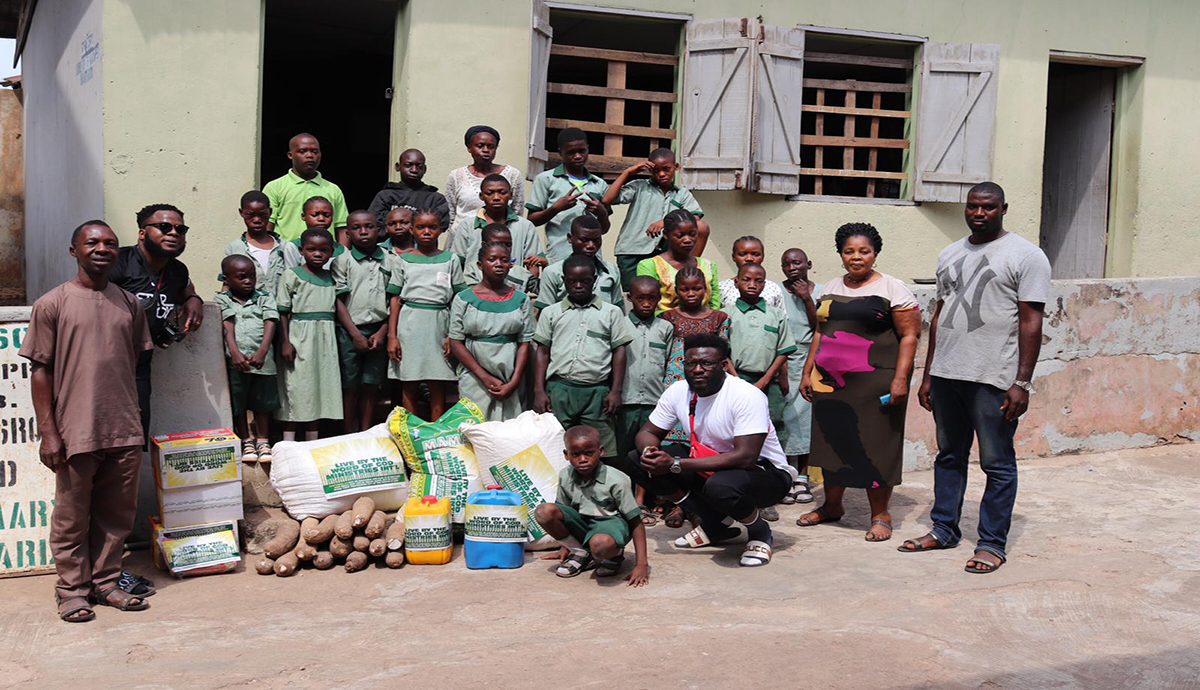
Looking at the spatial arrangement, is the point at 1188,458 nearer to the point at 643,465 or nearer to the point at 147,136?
the point at 643,465

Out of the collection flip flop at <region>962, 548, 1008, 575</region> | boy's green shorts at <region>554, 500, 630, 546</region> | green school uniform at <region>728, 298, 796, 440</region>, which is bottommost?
flip flop at <region>962, 548, 1008, 575</region>

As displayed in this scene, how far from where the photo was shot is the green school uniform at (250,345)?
590 centimetres

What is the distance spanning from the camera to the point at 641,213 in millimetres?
7199

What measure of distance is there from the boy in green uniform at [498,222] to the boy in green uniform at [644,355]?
822 millimetres

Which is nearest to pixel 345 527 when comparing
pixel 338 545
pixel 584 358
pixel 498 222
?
pixel 338 545

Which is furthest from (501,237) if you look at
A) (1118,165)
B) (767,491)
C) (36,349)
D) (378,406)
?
(1118,165)

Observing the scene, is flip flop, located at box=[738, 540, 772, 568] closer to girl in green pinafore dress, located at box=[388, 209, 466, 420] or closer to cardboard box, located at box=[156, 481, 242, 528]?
girl in green pinafore dress, located at box=[388, 209, 466, 420]

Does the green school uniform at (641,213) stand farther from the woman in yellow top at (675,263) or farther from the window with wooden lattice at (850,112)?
the window with wooden lattice at (850,112)

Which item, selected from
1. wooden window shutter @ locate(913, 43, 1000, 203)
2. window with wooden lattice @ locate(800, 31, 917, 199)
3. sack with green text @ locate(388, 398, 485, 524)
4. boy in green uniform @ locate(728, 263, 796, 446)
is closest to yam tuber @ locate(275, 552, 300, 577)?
sack with green text @ locate(388, 398, 485, 524)

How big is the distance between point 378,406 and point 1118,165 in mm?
7883

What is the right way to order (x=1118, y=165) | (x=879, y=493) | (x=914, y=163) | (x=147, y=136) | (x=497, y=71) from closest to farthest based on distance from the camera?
(x=879, y=493) → (x=147, y=136) → (x=497, y=71) → (x=914, y=163) → (x=1118, y=165)

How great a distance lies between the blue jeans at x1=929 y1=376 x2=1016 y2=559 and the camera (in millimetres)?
5188

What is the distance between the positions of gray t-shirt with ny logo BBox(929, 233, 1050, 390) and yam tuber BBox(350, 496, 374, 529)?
9.51 feet

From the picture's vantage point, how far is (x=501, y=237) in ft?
20.3
